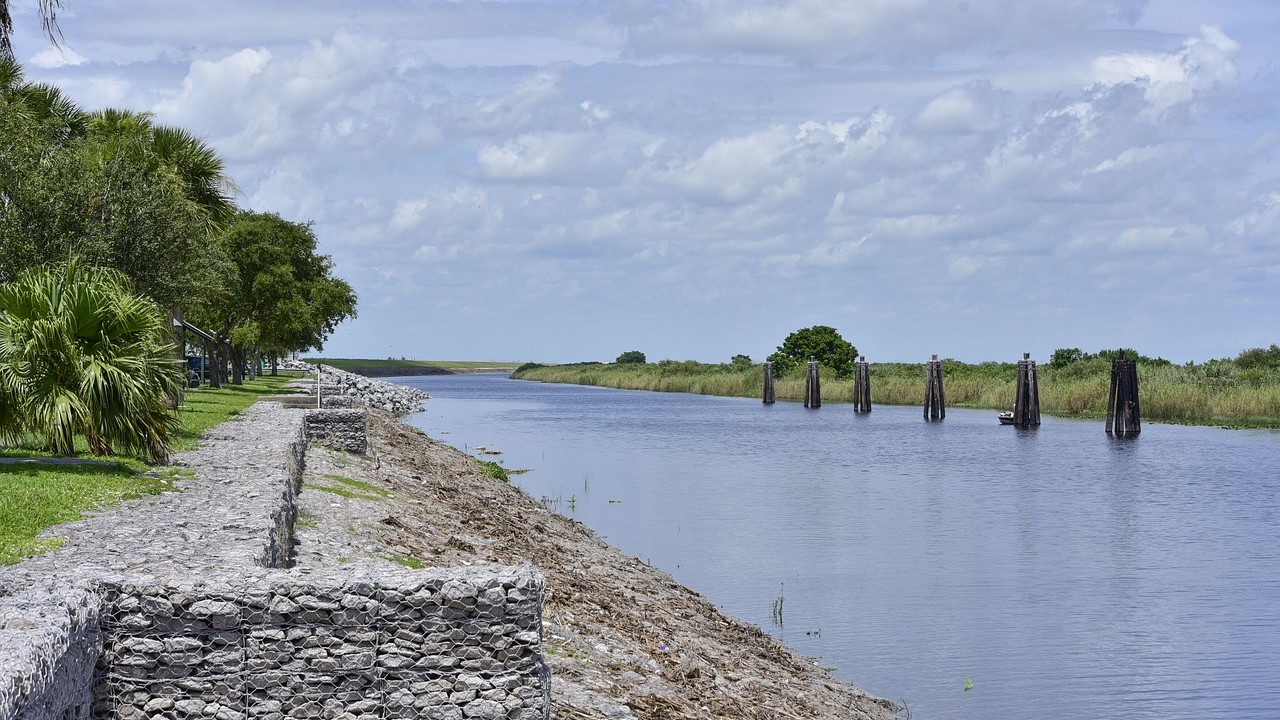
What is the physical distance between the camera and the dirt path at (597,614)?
11086 millimetres

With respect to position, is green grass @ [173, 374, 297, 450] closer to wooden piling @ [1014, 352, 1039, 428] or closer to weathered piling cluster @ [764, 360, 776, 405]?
wooden piling @ [1014, 352, 1039, 428]

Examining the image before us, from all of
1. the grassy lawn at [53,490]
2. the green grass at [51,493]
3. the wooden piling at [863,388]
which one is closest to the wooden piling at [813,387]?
the wooden piling at [863,388]

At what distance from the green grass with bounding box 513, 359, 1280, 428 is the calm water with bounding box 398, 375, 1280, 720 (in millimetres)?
6386

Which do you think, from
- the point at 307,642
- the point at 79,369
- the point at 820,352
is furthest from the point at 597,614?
the point at 820,352

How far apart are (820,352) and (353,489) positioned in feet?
288

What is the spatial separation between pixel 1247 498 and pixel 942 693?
74.9ft

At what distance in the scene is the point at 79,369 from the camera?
16.3 metres

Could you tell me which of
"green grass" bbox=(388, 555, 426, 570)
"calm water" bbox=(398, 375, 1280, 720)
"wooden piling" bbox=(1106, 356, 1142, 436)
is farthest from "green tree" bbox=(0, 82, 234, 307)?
"wooden piling" bbox=(1106, 356, 1142, 436)

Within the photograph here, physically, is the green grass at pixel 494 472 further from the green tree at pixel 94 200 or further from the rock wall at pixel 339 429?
the green tree at pixel 94 200

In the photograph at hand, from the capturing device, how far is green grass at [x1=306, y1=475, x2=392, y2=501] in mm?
18188

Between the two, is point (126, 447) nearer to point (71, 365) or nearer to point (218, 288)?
point (71, 365)

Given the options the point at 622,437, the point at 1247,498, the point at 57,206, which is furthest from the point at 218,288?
the point at 1247,498

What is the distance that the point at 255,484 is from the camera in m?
14.5

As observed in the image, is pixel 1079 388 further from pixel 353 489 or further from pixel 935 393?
pixel 353 489
